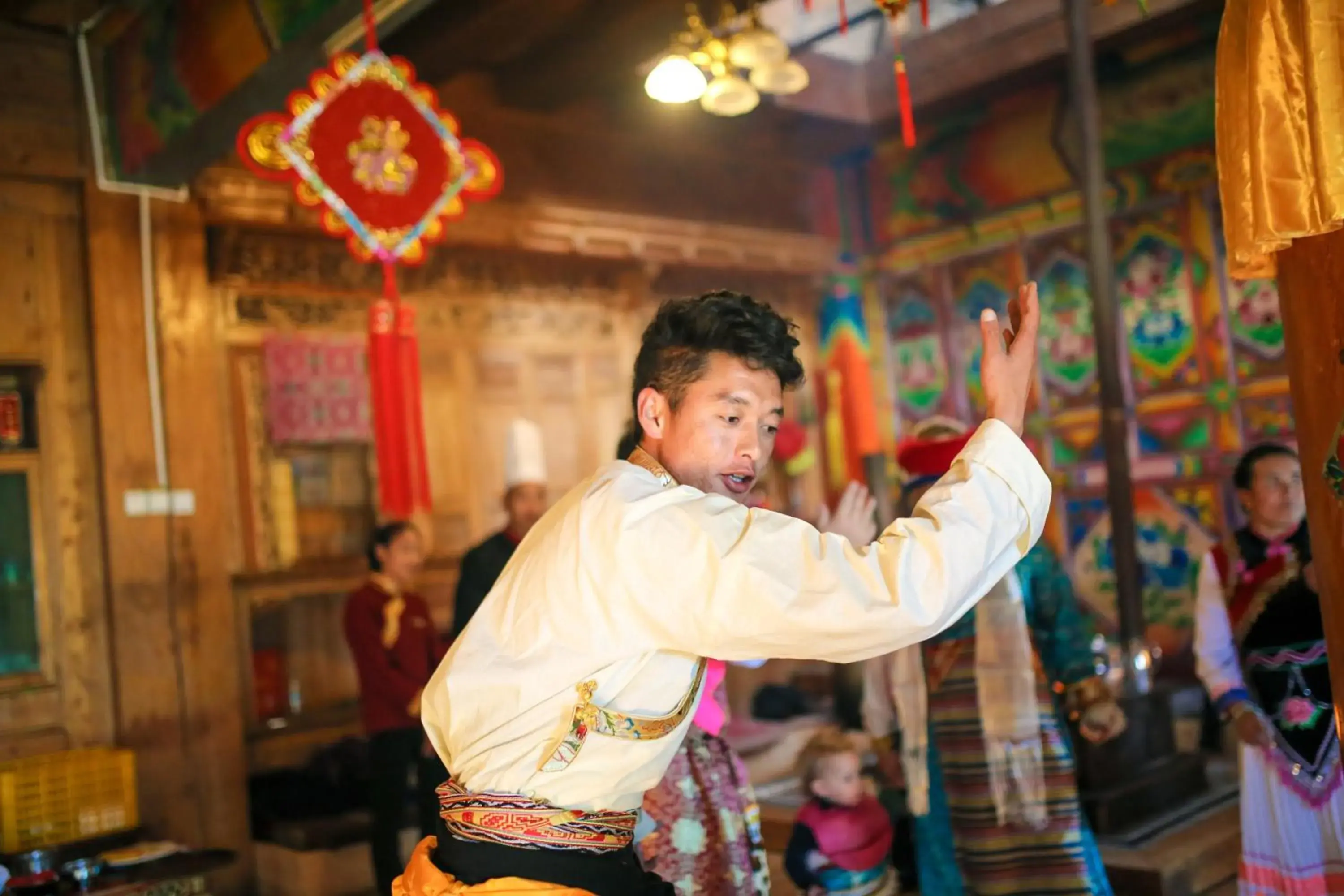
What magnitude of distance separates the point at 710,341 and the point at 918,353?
20.9 ft

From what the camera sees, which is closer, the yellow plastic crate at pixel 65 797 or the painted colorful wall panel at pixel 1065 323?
the yellow plastic crate at pixel 65 797

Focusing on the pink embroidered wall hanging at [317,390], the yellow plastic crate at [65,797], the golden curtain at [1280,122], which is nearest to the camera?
the golden curtain at [1280,122]

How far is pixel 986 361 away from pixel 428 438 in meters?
4.59

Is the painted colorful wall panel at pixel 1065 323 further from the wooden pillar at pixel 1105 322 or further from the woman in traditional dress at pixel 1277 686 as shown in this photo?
the woman in traditional dress at pixel 1277 686

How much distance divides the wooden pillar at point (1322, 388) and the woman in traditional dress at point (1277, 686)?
1.29 meters

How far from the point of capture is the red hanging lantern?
12.0 feet

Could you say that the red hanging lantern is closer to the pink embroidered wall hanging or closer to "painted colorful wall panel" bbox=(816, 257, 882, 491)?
the pink embroidered wall hanging

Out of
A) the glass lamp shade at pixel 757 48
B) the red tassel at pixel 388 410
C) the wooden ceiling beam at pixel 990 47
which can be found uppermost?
the wooden ceiling beam at pixel 990 47

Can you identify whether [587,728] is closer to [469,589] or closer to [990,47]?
[469,589]

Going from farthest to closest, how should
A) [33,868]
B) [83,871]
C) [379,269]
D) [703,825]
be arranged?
[379,269], [33,868], [83,871], [703,825]

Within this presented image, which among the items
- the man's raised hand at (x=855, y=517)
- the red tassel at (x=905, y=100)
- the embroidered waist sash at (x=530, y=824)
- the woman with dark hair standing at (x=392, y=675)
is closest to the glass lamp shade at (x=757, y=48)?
the red tassel at (x=905, y=100)

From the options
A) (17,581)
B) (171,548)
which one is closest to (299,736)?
(171,548)

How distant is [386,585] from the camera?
4.48 metres

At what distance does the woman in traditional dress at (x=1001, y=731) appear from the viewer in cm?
286
